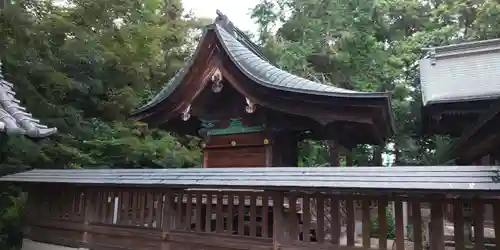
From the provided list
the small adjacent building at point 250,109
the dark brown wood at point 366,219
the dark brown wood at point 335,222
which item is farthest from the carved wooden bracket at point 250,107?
the dark brown wood at point 366,219

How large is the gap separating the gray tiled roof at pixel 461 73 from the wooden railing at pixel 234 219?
328cm

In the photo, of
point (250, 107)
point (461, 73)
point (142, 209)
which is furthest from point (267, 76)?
point (461, 73)

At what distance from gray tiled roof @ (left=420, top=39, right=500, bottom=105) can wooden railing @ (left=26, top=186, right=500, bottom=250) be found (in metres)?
3.28

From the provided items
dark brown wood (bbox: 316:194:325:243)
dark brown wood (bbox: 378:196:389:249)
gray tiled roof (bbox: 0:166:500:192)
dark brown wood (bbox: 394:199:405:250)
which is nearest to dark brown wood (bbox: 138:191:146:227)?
gray tiled roof (bbox: 0:166:500:192)

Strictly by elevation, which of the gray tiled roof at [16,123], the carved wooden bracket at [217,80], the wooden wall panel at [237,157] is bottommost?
the wooden wall panel at [237,157]

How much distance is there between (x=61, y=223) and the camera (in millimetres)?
7445

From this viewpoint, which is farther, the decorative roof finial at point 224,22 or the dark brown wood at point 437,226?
the decorative roof finial at point 224,22

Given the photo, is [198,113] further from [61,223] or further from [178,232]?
[61,223]

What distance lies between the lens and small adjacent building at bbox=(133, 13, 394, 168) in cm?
599

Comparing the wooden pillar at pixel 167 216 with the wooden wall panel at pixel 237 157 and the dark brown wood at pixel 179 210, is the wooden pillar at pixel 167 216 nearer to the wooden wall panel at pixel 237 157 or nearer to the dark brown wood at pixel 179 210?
the dark brown wood at pixel 179 210

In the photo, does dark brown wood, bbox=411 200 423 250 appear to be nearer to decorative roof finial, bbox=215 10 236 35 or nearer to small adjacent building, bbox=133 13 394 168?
small adjacent building, bbox=133 13 394 168

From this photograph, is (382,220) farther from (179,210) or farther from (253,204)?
(179,210)

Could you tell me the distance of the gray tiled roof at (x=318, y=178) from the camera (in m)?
3.97

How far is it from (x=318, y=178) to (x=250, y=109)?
7.56ft
